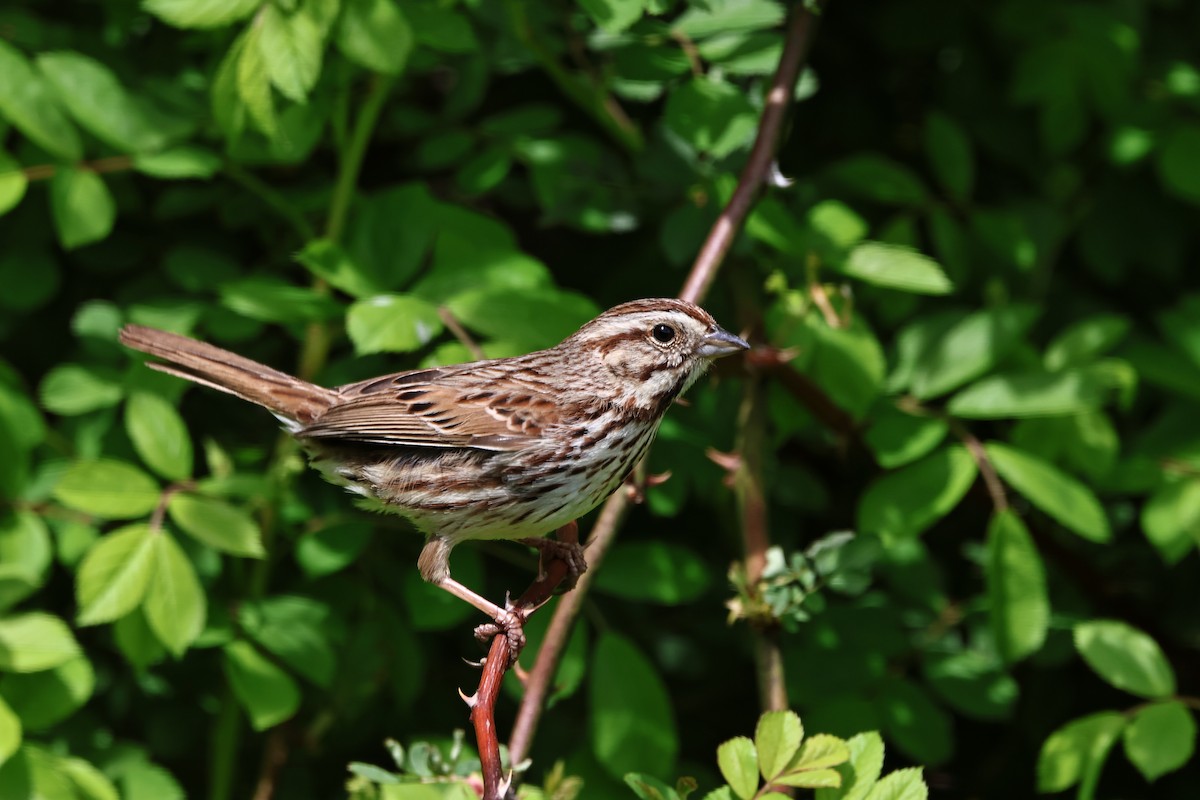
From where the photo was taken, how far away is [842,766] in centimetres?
301

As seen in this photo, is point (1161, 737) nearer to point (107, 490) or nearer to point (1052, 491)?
point (1052, 491)

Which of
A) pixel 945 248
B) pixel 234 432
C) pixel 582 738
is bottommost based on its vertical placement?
pixel 582 738

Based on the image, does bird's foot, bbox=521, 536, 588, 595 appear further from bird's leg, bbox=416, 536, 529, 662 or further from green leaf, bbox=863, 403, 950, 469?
green leaf, bbox=863, 403, 950, 469

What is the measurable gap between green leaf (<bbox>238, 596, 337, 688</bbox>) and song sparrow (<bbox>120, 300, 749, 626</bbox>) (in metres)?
0.71

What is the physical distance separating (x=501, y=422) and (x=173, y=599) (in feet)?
3.52

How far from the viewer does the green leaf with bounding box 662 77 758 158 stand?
4.17 m

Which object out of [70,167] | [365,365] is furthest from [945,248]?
[70,167]

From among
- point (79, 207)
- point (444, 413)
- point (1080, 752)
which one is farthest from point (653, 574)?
point (79, 207)

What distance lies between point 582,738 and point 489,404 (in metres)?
1.63

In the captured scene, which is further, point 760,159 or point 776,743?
point 760,159

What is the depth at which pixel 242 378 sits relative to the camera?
4.04 meters

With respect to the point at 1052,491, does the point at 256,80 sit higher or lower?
higher

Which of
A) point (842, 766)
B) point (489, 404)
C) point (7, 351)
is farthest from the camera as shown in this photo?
point (7, 351)

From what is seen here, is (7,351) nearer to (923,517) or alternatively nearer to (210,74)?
(210,74)
